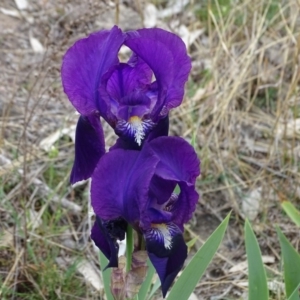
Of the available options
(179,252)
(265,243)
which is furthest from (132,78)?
(265,243)

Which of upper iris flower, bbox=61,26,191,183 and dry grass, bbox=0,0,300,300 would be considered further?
dry grass, bbox=0,0,300,300

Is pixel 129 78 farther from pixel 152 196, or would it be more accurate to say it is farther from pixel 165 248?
pixel 165 248

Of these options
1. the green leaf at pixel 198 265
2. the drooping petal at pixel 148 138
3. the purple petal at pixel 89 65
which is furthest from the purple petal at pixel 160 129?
the green leaf at pixel 198 265

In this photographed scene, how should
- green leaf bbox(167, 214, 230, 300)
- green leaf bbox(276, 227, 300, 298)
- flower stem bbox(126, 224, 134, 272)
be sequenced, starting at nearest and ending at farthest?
flower stem bbox(126, 224, 134, 272), green leaf bbox(167, 214, 230, 300), green leaf bbox(276, 227, 300, 298)

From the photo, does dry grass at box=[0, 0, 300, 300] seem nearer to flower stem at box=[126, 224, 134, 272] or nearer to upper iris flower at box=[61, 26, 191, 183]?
flower stem at box=[126, 224, 134, 272]

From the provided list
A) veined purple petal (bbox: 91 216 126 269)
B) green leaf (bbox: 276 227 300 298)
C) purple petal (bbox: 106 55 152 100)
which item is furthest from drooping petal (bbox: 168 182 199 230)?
green leaf (bbox: 276 227 300 298)

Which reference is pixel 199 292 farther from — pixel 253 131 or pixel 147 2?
pixel 147 2
